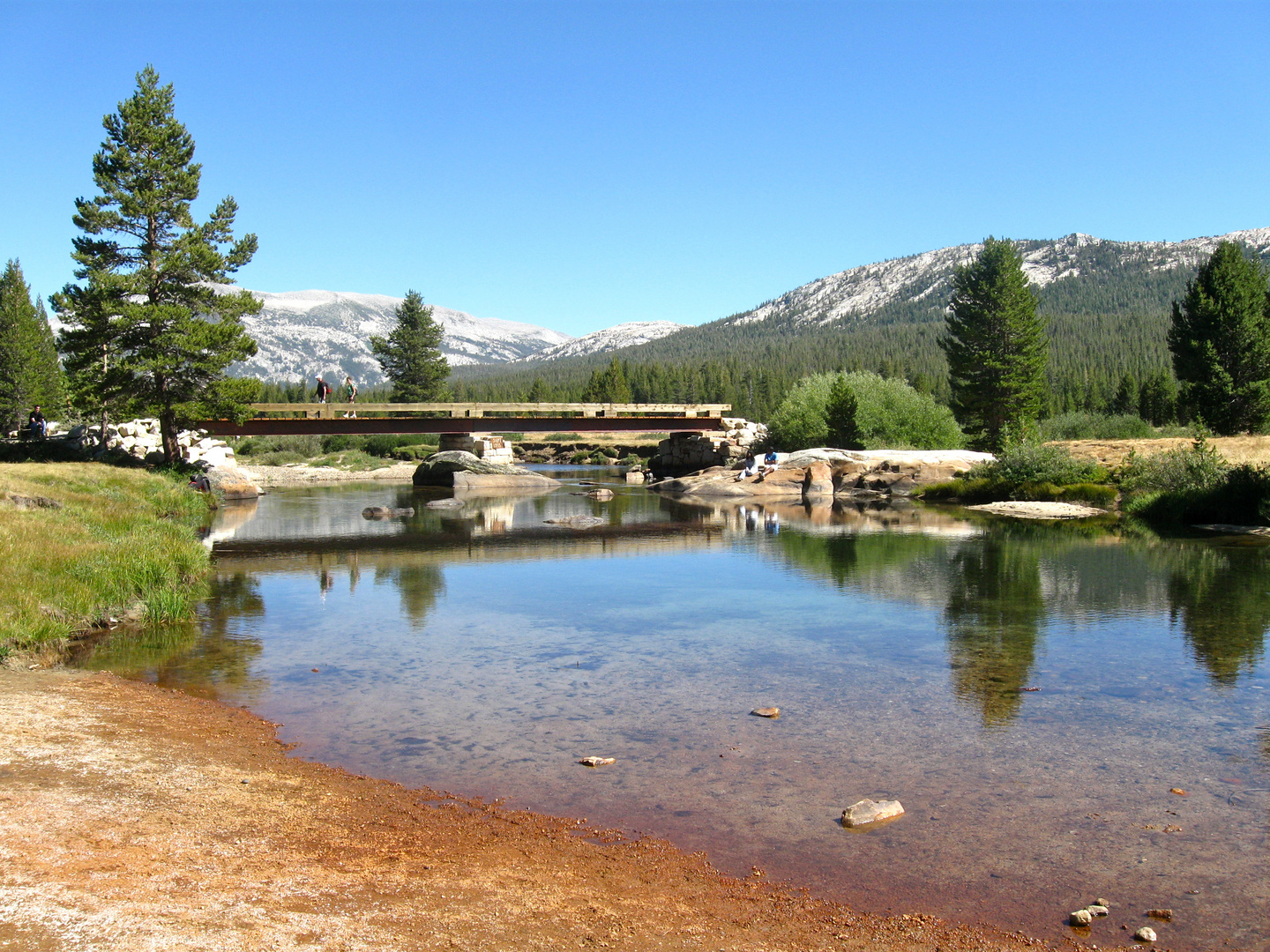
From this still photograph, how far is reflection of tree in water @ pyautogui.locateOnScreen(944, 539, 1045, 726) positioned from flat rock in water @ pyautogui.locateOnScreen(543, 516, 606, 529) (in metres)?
15.6

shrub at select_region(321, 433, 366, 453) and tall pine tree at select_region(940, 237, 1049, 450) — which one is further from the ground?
tall pine tree at select_region(940, 237, 1049, 450)

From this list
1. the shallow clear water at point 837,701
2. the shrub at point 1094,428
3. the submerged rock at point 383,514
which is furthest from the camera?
the shrub at point 1094,428

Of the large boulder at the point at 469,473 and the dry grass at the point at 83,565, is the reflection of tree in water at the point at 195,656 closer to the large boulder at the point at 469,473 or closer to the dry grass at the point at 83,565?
the dry grass at the point at 83,565

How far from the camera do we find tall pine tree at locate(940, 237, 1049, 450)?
67.7 metres

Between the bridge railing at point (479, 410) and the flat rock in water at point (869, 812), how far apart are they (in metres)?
47.6

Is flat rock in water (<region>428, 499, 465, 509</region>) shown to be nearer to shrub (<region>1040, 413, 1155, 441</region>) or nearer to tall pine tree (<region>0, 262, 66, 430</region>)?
shrub (<region>1040, 413, 1155, 441</region>)

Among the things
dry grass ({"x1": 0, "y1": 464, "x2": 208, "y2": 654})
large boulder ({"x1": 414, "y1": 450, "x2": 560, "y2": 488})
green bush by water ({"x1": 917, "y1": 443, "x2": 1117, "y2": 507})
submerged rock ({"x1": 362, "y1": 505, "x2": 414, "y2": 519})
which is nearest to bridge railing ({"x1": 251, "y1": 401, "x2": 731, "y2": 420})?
large boulder ({"x1": 414, "y1": 450, "x2": 560, "y2": 488})

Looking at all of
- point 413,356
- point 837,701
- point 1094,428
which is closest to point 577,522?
point 837,701

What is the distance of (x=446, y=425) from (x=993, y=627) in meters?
47.7

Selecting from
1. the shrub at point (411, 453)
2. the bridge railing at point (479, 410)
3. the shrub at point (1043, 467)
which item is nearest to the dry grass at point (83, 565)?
the bridge railing at point (479, 410)

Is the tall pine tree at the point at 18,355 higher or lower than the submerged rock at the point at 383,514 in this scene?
higher

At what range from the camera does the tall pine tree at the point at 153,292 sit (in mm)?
39812

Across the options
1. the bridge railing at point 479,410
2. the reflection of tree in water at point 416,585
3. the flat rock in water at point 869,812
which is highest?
the bridge railing at point 479,410

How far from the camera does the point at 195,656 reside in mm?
15406
